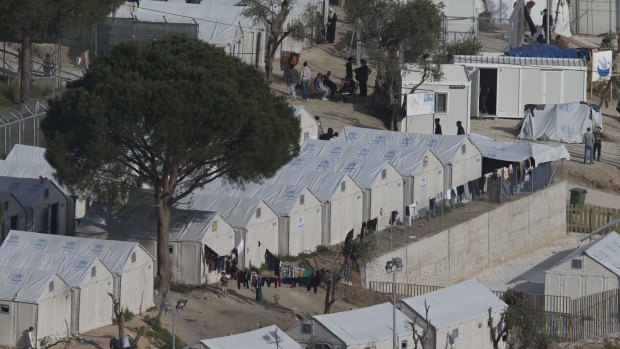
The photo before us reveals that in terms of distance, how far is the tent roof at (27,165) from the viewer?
186 feet

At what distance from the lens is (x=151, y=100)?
48594mm

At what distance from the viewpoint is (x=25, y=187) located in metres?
55.5

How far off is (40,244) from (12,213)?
4602 millimetres

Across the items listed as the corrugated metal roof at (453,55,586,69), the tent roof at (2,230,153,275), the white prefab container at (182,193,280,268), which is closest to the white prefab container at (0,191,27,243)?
the tent roof at (2,230,153,275)

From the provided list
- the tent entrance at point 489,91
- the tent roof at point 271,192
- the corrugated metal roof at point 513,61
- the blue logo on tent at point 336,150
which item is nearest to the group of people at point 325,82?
the corrugated metal roof at point 513,61

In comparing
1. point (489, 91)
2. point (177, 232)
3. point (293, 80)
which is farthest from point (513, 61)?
point (177, 232)

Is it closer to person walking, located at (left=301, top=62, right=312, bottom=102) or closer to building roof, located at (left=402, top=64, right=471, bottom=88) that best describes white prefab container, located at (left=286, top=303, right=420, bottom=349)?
building roof, located at (left=402, top=64, right=471, bottom=88)

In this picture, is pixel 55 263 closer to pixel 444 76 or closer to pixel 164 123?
pixel 164 123

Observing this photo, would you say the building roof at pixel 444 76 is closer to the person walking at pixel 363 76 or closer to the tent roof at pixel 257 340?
the person walking at pixel 363 76

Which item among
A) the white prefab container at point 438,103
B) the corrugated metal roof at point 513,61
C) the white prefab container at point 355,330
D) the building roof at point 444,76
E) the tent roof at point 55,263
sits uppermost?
the corrugated metal roof at point 513,61

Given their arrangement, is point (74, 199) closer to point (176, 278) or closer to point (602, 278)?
point (176, 278)

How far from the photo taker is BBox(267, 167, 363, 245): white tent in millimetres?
58656

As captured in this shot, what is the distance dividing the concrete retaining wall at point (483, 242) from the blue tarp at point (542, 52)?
1023cm

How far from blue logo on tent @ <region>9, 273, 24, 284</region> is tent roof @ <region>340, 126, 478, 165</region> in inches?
774
